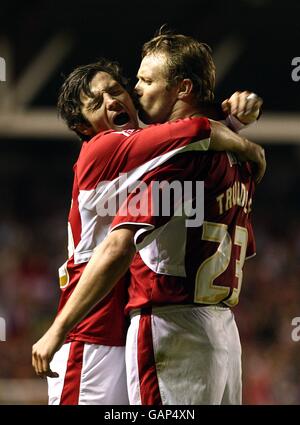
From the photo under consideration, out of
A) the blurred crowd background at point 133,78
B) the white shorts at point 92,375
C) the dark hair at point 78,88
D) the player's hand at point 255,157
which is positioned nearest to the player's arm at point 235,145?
the player's hand at point 255,157

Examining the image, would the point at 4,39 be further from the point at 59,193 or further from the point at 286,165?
the point at 286,165

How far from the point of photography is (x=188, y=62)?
279 centimetres

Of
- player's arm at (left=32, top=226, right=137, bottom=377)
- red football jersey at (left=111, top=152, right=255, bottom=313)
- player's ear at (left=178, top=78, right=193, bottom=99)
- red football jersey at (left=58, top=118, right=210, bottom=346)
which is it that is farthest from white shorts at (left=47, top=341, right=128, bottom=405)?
player's ear at (left=178, top=78, right=193, bottom=99)

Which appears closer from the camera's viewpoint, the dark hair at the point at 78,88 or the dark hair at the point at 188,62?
the dark hair at the point at 188,62

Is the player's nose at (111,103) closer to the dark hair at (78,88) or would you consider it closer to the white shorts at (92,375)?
the dark hair at (78,88)

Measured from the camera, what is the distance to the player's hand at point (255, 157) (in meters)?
2.84

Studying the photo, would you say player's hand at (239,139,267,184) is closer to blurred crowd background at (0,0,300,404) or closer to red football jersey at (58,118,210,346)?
red football jersey at (58,118,210,346)

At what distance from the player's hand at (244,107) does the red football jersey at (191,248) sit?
25 cm

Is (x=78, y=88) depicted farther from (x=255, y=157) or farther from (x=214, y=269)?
(x=214, y=269)

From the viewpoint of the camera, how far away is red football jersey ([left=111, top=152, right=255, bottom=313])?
8.57 feet

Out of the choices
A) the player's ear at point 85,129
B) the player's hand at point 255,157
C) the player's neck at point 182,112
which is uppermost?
the player's neck at point 182,112

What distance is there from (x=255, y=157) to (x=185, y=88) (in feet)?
1.02

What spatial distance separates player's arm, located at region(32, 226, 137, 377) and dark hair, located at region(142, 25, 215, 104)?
1.96ft
